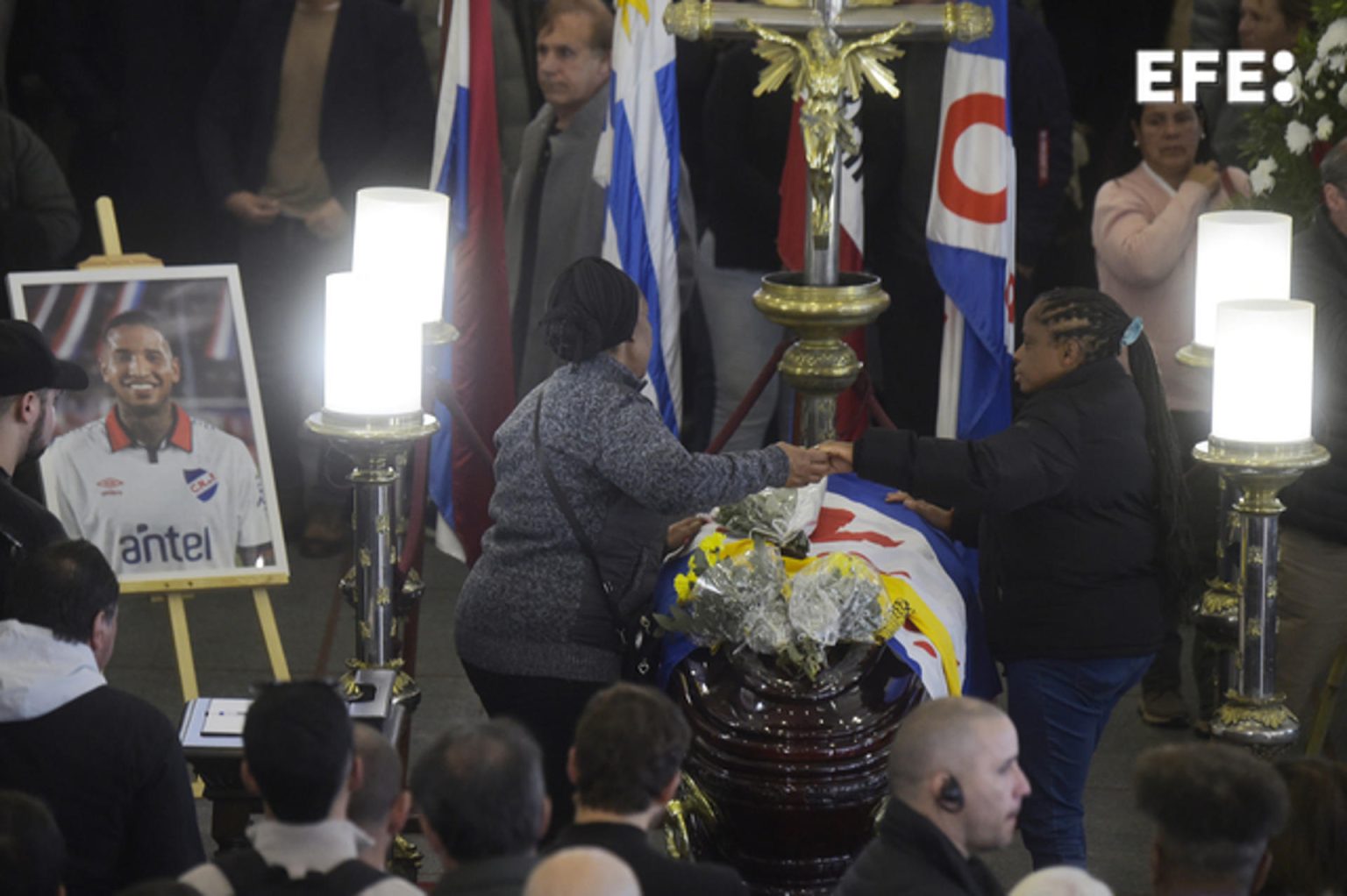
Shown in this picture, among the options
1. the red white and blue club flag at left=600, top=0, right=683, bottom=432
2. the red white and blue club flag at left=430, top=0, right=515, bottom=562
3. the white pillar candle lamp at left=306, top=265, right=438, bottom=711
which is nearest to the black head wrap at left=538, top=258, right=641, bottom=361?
the white pillar candle lamp at left=306, top=265, right=438, bottom=711

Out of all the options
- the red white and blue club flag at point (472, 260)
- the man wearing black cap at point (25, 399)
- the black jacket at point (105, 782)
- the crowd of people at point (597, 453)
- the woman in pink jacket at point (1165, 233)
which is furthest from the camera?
the red white and blue club flag at point (472, 260)

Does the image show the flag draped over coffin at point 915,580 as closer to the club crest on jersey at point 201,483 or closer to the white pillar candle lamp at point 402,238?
the white pillar candle lamp at point 402,238

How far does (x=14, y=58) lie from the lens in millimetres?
8875

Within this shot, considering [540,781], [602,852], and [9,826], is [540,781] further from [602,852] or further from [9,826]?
[9,826]

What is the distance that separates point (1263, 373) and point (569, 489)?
1471 millimetres

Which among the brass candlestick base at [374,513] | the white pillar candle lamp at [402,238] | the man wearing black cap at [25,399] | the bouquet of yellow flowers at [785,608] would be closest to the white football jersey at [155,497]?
the man wearing black cap at [25,399]

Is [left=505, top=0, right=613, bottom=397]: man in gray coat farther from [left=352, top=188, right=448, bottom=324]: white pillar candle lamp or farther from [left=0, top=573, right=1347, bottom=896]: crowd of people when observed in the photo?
[left=0, top=573, right=1347, bottom=896]: crowd of people

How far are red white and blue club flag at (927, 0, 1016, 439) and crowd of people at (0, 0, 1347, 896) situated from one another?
0.43 m

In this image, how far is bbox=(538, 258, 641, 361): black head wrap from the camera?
15.4ft

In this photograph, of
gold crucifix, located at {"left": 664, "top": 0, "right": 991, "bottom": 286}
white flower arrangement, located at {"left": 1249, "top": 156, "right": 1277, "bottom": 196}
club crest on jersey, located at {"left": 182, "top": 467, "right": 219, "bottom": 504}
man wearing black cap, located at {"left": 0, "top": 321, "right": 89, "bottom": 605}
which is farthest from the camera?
white flower arrangement, located at {"left": 1249, "top": 156, "right": 1277, "bottom": 196}

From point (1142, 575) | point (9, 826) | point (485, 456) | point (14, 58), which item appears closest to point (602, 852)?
point (9, 826)

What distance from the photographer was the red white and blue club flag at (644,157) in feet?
21.9

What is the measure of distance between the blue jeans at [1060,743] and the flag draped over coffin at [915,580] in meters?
0.20

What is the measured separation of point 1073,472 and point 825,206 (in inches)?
39.8
